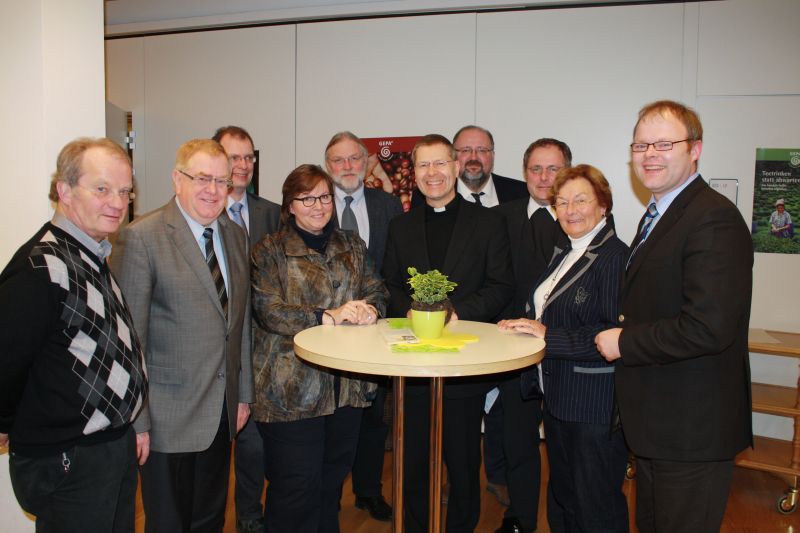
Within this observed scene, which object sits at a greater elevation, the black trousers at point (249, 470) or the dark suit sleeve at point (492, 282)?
the dark suit sleeve at point (492, 282)

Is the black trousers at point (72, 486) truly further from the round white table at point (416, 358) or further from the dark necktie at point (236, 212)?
the dark necktie at point (236, 212)

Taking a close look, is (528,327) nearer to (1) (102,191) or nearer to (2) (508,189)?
(1) (102,191)

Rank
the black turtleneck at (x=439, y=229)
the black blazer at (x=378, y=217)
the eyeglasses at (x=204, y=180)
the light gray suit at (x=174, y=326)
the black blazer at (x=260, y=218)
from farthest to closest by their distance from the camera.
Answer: the black blazer at (x=378, y=217) < the black blazer at (x=260, y=218) < the black turtleneck at (x=439, y=229) < the eyeglasses at (x=204, y=180) < the light gray suit at (x=174, y=326)

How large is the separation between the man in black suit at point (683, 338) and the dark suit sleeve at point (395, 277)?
37.6 inches

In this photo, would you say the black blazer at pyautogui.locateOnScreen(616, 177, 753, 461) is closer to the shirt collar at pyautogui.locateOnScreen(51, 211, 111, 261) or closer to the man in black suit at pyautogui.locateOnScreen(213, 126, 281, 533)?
the shirt collar at pyautogui.locateOnScreen(51, 211, 111, 261)

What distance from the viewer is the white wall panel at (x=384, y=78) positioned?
477 cm

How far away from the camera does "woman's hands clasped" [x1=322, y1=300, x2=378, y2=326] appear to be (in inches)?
93.1

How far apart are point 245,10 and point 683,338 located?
15.4 ft

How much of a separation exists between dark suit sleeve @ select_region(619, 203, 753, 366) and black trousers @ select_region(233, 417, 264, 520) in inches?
81.9

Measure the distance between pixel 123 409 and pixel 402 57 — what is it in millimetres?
3842

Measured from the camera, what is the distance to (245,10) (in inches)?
205

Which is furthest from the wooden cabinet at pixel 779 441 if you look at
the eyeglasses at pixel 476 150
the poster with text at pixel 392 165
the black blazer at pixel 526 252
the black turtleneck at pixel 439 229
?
the poster with text at pixel 392 165

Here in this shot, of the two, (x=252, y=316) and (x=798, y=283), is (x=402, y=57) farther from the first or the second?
(x=798, y=283)

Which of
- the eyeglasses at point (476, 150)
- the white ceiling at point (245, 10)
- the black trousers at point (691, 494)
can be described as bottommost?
the black trousers at point (691, 494)
